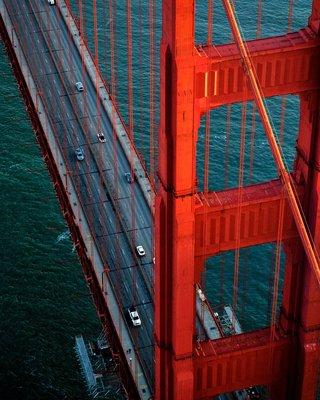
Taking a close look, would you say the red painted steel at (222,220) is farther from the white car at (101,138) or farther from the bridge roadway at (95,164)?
the white car at (101,138)

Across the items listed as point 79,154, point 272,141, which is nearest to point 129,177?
point 79,154

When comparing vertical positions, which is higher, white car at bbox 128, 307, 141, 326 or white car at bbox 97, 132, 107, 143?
white car at bbox 97, 132, 107, 143

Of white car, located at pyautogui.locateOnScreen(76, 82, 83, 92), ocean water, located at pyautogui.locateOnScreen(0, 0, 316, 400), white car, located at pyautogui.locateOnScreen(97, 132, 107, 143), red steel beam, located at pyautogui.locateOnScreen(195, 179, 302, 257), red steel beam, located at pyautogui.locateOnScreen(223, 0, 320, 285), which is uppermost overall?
red steel beam, located at pyautogui.locateOnScreen(223, 0, 320, 285)

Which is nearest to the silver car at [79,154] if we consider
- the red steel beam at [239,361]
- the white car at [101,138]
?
the white car at [101,138]

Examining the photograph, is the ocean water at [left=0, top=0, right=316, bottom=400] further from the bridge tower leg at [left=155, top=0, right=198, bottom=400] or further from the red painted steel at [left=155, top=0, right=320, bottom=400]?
the bridge tower leg at [left=155, top=0, right=198, bottom=400]

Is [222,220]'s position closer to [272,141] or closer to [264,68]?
[264,68]


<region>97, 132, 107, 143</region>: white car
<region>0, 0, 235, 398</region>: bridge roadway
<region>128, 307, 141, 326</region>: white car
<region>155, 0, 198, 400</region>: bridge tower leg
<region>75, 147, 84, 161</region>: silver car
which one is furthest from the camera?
<region>97, 132, 107, 143</region>: white car

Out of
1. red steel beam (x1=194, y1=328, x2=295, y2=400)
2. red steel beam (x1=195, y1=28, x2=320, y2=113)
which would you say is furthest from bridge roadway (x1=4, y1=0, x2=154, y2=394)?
red steel beam (x1=195, y1=28, x2=320, y2=113)
